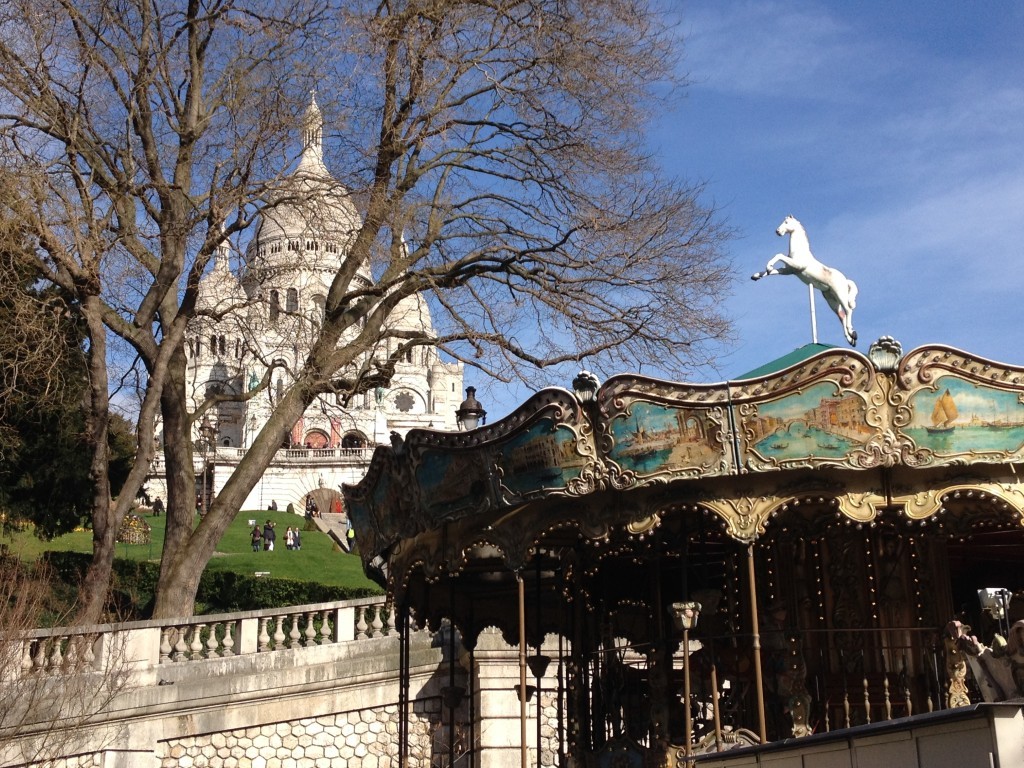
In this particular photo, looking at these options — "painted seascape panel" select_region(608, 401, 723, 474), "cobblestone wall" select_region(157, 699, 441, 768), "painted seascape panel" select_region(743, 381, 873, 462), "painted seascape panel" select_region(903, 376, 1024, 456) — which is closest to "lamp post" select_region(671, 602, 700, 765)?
"painted seascape panel" select_region(608, 401, 723, 474)

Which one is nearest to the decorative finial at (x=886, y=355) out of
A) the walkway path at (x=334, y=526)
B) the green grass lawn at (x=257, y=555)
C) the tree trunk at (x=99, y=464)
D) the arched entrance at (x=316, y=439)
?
the tree trunk at (x=99, y=464)

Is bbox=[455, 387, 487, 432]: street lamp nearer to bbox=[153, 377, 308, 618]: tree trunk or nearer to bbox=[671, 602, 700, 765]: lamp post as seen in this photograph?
bbox=[671, 602, 700, 765]: lamp post

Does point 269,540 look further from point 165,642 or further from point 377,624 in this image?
point 165,642

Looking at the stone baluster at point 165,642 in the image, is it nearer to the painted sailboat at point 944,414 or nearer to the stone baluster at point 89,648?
the stone baluster at point 89,648

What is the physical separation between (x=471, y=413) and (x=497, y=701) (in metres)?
5.99

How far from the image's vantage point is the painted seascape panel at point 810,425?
10.7 meters

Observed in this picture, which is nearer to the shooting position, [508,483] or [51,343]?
[508,483]

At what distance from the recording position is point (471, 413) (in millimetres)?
13969

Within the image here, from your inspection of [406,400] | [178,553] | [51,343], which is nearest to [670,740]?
[178,553]

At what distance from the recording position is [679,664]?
17.0 metres

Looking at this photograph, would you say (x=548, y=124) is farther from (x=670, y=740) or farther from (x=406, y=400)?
(x=406, y=400)

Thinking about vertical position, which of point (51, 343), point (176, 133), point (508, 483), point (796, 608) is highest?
point (176, 133)

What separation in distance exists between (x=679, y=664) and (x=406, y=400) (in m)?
70.8

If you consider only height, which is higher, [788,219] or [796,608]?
[788,219]
